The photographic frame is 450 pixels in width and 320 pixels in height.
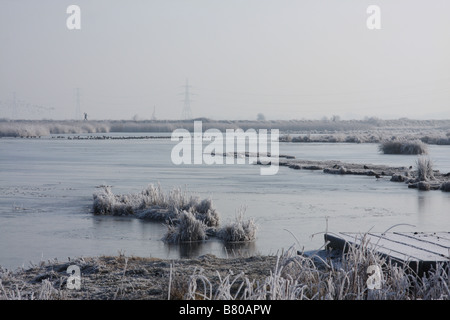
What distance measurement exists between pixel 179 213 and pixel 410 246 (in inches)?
306

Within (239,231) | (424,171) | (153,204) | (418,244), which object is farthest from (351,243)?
(424,171)

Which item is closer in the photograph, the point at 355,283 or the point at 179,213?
the point at 355,283

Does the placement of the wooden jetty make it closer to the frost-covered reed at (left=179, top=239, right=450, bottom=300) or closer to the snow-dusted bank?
the frost-covered reed at (left=179, top=239, right=450, bottom=300)

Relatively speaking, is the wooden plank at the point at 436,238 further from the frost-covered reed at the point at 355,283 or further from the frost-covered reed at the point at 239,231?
the frost-covered reed at the point at 239,231

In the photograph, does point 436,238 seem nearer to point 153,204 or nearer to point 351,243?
point 351,243

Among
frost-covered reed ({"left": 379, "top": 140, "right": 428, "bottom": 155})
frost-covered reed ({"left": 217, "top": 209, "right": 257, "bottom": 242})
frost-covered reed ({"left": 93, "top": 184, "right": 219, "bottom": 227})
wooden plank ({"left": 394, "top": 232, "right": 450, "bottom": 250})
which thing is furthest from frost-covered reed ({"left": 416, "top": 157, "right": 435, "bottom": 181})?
frost-covered reed ({"left": 379, "top": 140, "right": 428, "bottom": 155})

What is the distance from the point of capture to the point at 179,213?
1486 cm

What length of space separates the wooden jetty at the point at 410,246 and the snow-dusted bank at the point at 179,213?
4409 millimetres

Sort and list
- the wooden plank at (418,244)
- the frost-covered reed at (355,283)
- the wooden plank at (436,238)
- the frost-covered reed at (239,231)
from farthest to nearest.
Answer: the frost-covered reed at (239,231)
the wooden plank at (436,238)
the wooden plank at (418,244)
the frost-covered reed at (355,283)

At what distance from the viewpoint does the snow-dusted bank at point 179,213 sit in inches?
501

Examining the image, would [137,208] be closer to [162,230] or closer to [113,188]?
[162,230]

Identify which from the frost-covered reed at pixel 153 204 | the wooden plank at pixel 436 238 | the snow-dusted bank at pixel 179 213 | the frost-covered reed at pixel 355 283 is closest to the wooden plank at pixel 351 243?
the frost-covered reed at pixel 355 283
